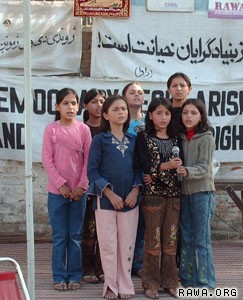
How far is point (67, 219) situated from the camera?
17.0 feet

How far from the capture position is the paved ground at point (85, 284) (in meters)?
5.09

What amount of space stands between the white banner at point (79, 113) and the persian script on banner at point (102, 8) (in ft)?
2.33

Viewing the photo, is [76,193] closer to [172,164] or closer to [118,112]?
[118,112]

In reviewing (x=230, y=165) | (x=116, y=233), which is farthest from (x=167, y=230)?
(x=230, y=165)

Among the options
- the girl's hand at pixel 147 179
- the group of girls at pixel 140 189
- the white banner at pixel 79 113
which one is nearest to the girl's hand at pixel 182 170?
the group of girls at pixel 140 189

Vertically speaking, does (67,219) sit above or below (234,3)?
below

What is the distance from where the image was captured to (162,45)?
22.6ft

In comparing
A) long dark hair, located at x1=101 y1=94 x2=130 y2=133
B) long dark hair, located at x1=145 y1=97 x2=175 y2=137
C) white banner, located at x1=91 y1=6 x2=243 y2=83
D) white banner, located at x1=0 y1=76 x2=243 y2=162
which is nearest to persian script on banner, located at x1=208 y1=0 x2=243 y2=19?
white banner, located at x1=91 y1=6 x2=243 y2=83

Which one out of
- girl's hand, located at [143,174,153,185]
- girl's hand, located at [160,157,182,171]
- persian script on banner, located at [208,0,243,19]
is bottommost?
girl's hand, located at [143,174,153,185]

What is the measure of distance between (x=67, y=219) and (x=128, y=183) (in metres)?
0.66

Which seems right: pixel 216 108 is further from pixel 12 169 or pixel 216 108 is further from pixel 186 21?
pixel 12 169

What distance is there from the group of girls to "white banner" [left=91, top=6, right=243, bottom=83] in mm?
1804

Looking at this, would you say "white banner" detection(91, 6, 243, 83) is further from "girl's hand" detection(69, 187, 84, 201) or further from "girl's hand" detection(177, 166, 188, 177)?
"girl's hand" detection(177, 166, 188, 177)

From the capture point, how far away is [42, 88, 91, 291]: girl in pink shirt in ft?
16.7
